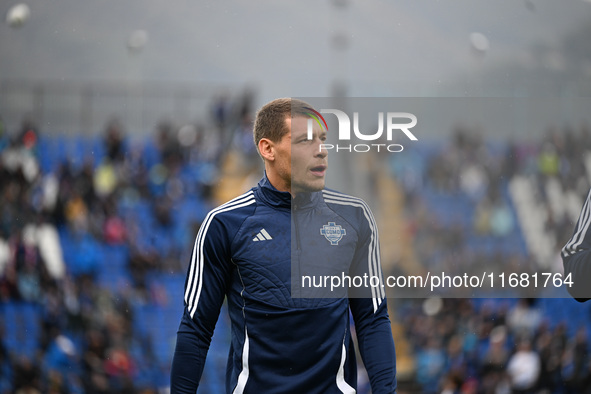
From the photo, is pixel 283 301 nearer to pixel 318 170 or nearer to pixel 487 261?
pixel 318 170

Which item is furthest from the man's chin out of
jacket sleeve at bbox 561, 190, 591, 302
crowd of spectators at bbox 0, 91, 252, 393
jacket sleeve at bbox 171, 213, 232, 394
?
crowd of spectators at bbox 0, 91, 252, 393

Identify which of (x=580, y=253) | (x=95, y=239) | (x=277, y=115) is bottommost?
(x=580, y=253)

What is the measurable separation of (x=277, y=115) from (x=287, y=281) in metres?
0.48

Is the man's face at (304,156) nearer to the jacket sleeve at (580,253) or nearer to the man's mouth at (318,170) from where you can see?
the man's mouth at (318,170)

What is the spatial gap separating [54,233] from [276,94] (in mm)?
2859

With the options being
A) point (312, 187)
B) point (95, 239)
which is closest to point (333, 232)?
point (312, 187)

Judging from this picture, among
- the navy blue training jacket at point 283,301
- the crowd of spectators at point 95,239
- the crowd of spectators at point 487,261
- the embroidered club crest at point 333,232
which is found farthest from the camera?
the crowd of spectators at point 95,239

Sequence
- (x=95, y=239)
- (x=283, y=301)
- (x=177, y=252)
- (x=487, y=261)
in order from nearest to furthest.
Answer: (x=283, y=301)
(x=487, y=261)
(x=177, y=252)
(x=95, y=239)

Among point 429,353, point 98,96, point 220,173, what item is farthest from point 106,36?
point 429,353

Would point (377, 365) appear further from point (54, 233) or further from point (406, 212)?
point (54, 233)

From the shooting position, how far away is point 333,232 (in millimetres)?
2123

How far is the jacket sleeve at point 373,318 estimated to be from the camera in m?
2.03

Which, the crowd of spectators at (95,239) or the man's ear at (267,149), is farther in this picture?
the crowd of spectators at (95,239)

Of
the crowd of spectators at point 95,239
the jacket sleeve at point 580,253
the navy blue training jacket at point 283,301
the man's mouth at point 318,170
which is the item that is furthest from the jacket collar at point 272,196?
the crowd of spectators at point 95,239
